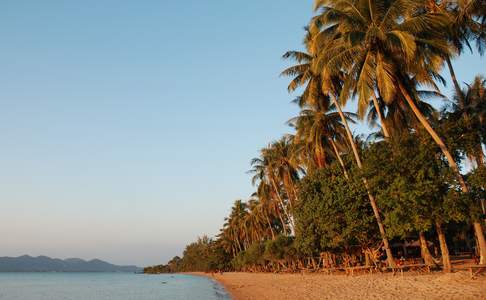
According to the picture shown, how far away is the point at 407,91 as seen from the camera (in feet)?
81.4

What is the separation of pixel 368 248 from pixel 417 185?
14.3 metres

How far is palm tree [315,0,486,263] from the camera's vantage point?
2117 centimetres

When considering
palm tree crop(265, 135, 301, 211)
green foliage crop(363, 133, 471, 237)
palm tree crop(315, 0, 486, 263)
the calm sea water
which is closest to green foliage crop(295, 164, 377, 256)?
green foliage crop(363, 133, 471, 237)

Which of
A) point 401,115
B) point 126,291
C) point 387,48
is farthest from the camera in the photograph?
point 126,291

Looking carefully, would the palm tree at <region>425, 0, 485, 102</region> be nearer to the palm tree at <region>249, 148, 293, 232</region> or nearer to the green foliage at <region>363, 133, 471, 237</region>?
the green foliage at <region>363, 133, 471, 237</region>

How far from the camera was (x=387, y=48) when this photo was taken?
23312mm

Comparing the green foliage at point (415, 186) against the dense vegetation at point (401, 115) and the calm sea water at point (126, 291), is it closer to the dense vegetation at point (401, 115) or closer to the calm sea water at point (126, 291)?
the dense vegetation at point (401, 115)

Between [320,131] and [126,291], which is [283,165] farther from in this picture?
[126,291]

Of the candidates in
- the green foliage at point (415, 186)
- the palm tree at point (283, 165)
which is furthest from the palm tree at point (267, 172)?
the green foliage at point (415, 186)

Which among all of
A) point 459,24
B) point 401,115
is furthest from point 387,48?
point 401,115

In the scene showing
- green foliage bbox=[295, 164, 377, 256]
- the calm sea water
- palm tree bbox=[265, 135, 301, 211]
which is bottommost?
the calm sea water

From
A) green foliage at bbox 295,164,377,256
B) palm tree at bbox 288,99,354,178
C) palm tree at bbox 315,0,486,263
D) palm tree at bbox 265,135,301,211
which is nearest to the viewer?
palm tree at bbox 315,0,486,263

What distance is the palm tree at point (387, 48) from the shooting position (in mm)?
21172

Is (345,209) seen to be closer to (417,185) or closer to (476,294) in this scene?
(417,185)
